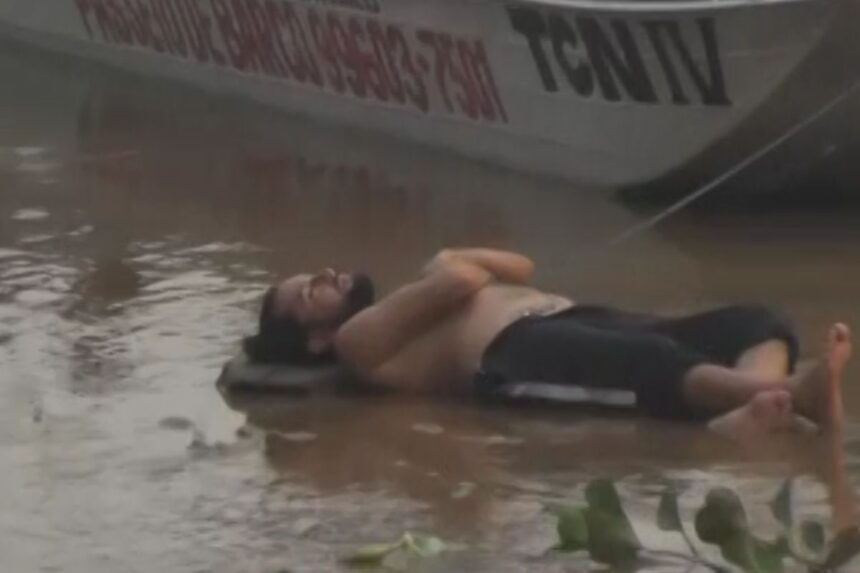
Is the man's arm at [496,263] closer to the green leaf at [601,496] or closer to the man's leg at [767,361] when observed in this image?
the man's leg at [767,361]

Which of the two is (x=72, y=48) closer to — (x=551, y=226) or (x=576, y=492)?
(x=551, y=226)

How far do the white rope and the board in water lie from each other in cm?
276

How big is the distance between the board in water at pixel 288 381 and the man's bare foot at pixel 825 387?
4.59 feet

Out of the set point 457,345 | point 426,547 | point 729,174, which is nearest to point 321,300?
point 457,345

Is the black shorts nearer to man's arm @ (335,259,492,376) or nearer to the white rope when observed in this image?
man's arm @ (335,259,492,376)

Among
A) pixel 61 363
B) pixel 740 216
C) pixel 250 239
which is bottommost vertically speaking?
pixel 740 216

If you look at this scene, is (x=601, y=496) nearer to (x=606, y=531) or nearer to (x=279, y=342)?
(x=606, y=531)

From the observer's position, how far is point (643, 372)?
20.5 feet

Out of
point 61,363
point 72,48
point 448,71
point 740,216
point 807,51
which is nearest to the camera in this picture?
point 61,363

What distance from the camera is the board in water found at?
6.64 m

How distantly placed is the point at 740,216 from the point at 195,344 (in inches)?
134

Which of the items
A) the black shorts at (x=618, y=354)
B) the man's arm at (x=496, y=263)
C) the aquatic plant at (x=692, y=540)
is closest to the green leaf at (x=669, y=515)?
the aquatic plant at (x=692, y=540)

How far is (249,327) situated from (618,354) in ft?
5.38

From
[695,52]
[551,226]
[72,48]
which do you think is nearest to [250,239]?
[551,226]
